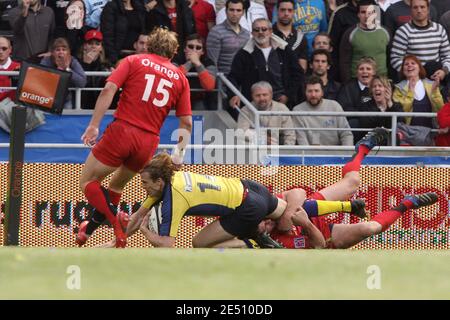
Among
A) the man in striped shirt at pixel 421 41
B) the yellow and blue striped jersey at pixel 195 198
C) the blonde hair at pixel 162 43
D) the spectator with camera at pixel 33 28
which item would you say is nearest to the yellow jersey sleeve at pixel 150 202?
the yellow and blue striped jersey at pixel 195 198

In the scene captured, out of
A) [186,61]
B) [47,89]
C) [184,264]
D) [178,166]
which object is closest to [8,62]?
[186,61]

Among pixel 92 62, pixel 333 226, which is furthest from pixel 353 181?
pixel 92 62

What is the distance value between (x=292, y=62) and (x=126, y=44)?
207 centimetres

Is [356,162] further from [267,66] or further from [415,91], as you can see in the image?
[415,91]

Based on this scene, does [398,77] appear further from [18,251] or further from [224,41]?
[18,251]

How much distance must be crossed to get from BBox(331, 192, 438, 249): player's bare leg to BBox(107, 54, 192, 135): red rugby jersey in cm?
202

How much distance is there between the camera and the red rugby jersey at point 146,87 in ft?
40.2

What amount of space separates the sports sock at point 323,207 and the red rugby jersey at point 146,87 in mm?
1608

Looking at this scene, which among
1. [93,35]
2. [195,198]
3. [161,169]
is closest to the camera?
[161,169]

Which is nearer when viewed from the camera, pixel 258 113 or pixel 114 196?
pixel 114 196

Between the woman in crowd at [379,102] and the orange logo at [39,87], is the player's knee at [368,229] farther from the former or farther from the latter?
the woman in crowd at [379,102]

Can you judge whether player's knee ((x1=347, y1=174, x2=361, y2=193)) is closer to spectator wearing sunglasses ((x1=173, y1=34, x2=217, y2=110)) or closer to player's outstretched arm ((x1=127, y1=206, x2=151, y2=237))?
player's outstretched arm ((x1=127, y1=206, x2=151, y2=237))

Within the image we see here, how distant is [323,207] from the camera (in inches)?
502

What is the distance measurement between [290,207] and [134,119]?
1.65 meters
